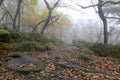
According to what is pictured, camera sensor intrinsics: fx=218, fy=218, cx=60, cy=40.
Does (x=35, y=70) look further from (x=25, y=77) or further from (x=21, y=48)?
(x=21, y=48)

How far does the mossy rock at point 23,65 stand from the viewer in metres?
8.28

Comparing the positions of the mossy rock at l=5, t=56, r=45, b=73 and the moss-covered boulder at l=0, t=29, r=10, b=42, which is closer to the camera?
the mossy rock at l=5, t=56, r=45, b=73

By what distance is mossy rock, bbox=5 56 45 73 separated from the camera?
828cm

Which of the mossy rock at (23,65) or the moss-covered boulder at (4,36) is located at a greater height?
the moss-covered boulder at (4,36)

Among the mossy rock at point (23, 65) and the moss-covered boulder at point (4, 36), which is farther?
the moss-covered boulder at point (4, 36)

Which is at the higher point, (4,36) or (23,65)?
(4,36)

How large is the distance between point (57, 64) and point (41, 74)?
1.71m

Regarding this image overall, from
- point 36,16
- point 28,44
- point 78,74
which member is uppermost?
point 36,16

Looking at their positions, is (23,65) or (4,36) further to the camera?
(4,36)

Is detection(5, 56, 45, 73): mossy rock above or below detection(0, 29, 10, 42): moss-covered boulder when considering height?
below

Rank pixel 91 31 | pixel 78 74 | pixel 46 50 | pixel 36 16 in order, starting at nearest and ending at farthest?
pixel 78 74
pixel 46 50
pixel 36 16
pixel 91 31

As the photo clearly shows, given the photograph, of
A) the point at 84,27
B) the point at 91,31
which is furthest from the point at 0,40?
the point at 84,27

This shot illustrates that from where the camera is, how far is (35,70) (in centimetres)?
827

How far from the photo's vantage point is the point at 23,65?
348 inches
